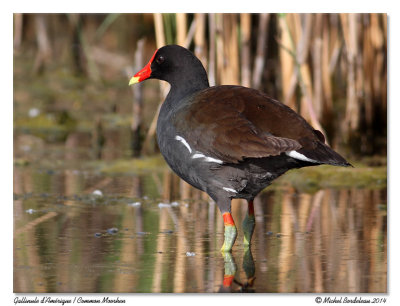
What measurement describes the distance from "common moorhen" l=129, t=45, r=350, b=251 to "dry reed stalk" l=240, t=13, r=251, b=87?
2.79 metres

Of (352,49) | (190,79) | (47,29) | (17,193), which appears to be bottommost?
(17,193)

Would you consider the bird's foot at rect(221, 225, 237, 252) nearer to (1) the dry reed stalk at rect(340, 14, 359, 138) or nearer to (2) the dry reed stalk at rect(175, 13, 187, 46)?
(2) the dry reed stalk at rect(175, 13, 187, 46)

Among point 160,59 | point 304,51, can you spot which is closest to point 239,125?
point 160,59

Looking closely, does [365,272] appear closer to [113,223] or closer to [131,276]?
[131,276]

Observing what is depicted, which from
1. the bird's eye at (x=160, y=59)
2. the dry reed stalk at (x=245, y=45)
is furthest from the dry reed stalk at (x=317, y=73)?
the bird's eye at (x=160, y=59)

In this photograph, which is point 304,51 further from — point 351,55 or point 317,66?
point 351,55

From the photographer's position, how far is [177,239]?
6.61 meters

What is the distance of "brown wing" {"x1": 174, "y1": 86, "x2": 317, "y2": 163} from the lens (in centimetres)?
575

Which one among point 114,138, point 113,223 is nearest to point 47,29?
point 114,138

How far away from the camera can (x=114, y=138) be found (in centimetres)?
1198

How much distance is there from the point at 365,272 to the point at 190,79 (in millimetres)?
1992

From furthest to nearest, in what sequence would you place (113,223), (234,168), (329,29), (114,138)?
(114,138), (329,29), (113,223), (234,168)
